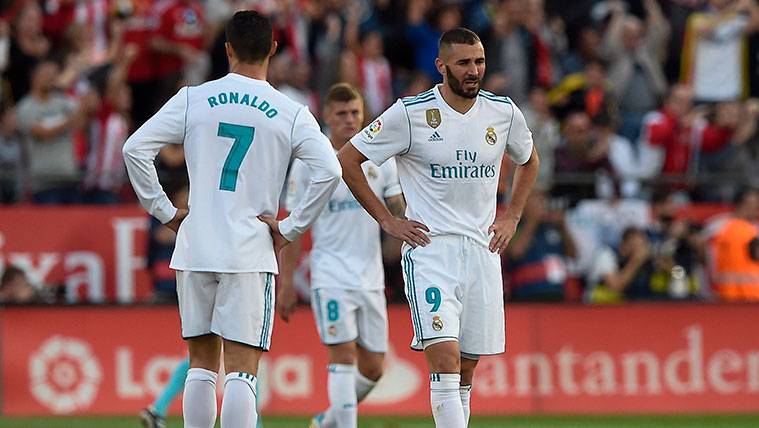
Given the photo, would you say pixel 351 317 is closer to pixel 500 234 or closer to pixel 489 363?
pixel 500 234

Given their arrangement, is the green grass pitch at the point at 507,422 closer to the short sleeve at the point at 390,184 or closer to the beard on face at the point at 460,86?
the short sleeve at the point at 390,184

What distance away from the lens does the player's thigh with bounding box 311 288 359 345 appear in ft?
36.0

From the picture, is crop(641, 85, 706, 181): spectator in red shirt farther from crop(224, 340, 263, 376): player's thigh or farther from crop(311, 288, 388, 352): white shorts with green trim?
crop(224, 340, 263, 376): player's thigh

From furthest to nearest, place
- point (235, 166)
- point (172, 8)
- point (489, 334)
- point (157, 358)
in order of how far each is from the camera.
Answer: point (172, 8) → point (157, 358) → point (489, 334) → point (235, 166)

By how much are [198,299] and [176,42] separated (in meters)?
8.76

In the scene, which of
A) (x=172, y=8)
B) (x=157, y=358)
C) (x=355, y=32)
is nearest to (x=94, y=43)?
(x=172, y=8)

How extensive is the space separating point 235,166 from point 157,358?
21.8ft

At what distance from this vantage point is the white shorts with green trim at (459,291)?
28.7 feet

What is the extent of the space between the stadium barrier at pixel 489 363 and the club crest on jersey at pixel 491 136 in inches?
239

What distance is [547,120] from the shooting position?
56.1 ft

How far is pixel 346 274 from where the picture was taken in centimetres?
1106

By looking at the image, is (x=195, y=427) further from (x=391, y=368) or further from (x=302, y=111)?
(x=391, y=368)

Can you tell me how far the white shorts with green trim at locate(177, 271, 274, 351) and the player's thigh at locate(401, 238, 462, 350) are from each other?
35.2 inches

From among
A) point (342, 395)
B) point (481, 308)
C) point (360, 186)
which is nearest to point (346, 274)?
point (342, 395)
